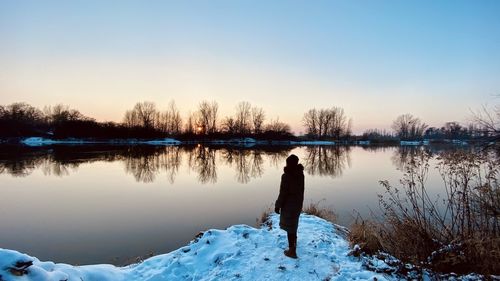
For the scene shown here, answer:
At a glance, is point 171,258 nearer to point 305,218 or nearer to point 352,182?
point 305,218

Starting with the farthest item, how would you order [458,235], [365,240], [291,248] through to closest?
[365,240] → [291,248] → [458,235]

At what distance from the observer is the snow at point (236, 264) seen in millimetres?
4488

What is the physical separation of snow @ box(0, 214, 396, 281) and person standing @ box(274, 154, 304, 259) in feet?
1.28

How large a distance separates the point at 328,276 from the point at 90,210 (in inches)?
367

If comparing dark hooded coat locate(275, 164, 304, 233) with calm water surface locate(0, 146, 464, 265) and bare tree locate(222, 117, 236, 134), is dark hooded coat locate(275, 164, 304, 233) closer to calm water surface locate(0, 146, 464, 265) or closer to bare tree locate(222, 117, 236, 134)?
calm water surface locate(0, 146, 464, 265)

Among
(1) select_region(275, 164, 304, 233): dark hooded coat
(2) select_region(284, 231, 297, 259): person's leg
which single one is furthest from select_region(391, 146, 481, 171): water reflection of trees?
(2) select_region(284, 231, 297, 259): person's leg

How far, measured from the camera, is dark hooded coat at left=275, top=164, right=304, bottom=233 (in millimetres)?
5469

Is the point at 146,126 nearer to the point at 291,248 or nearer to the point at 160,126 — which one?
the point at 160,126

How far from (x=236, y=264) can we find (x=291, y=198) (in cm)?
151

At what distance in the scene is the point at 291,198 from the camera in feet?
18.2

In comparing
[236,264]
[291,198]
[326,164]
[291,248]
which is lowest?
[326,164]

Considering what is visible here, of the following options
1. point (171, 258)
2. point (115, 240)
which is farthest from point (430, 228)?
point (115, 240)

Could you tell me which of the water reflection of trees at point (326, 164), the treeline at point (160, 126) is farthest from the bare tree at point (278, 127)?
the water reflection of trees at point (326, 164)

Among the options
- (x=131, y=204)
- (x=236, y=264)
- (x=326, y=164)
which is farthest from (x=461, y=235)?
(x=326, y=164)
